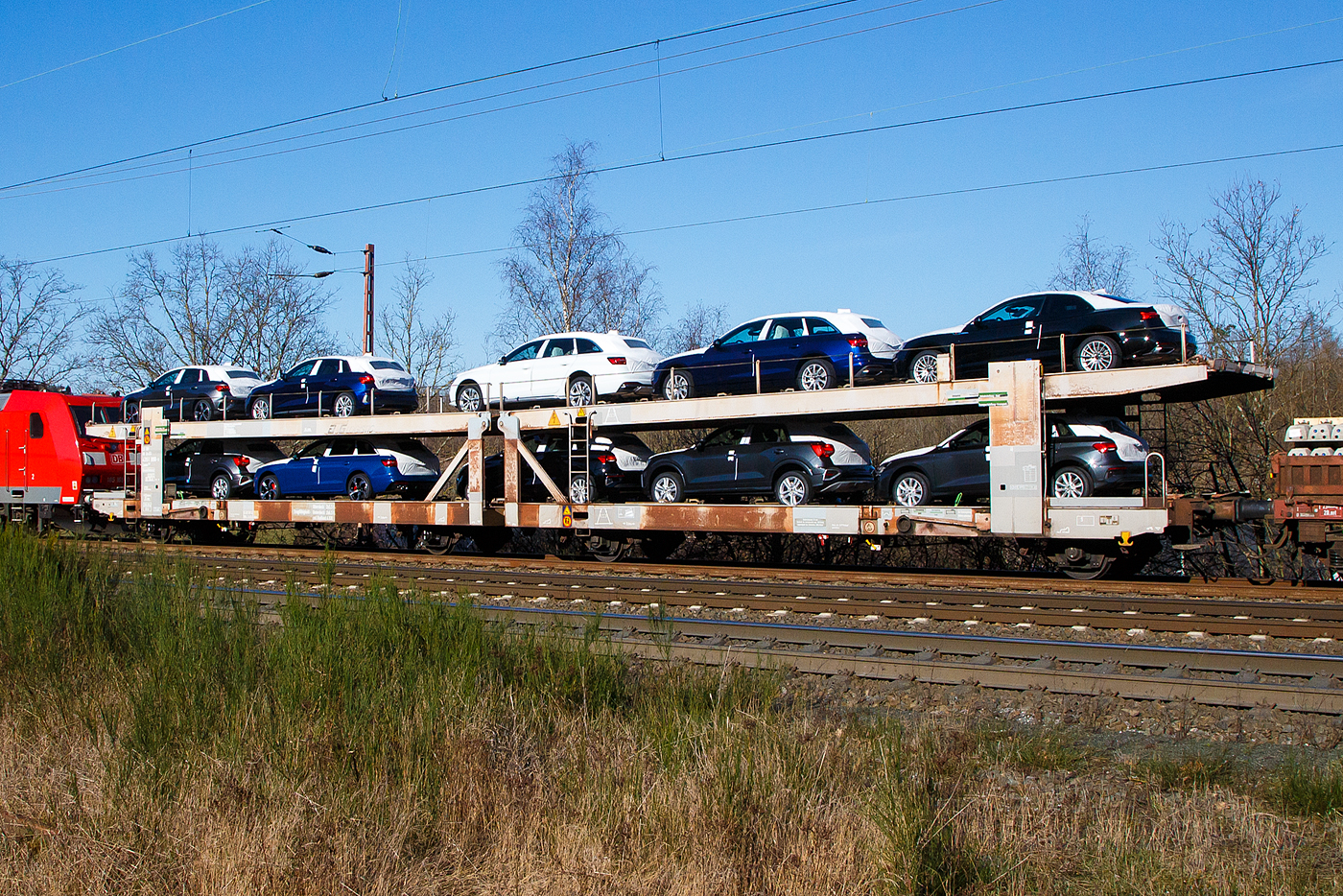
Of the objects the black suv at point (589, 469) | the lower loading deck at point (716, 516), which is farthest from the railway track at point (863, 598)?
the black suv at point (589, 469)

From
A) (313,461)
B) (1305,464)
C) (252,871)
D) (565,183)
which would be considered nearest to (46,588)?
(252,871)

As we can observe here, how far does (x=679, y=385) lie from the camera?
56.9ft

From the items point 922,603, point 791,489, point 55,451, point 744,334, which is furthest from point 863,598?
point 55,451

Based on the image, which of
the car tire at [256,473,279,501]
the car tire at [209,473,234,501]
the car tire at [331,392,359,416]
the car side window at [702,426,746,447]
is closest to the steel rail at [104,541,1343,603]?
the car tire at [256,473,279,501]

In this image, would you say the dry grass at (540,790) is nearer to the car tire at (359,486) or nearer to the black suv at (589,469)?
the black suv at (589,469)

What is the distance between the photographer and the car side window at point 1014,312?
1453cm

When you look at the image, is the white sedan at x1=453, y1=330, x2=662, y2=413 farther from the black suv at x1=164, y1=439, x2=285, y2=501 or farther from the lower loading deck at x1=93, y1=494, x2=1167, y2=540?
the black suv at x1=164, y1=439, x2=285, y2=501

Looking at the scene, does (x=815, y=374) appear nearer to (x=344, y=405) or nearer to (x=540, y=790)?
(x=344, y=405)

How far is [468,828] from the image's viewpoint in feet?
15.5

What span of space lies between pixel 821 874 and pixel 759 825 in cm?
46

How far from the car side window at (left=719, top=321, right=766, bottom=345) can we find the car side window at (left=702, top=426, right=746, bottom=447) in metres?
1.43

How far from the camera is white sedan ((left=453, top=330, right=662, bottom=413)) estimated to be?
18.1 meters

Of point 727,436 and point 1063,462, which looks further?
point 727,436

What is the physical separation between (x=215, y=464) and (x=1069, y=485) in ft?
58.4
